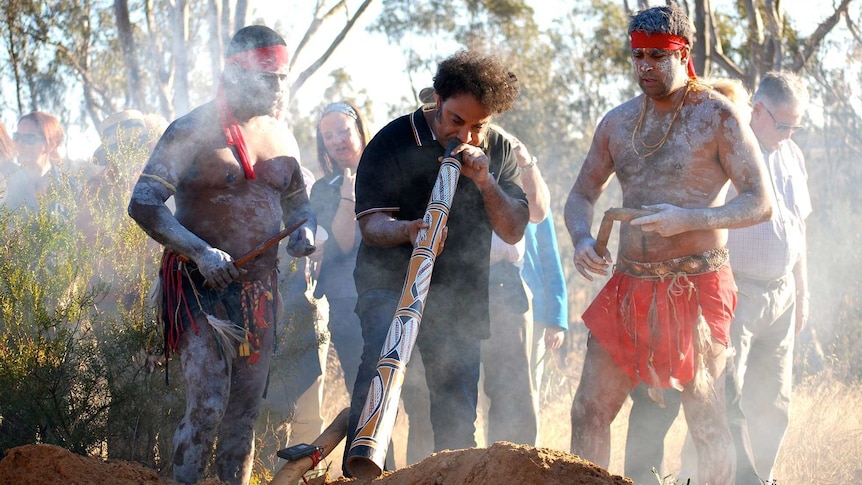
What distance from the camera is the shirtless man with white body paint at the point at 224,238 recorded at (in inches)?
154

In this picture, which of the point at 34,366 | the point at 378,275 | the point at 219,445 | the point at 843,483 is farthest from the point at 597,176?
the point at 843,483

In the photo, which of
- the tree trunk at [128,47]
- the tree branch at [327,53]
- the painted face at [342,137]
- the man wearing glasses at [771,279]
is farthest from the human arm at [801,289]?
the tree trunk at [128,47]

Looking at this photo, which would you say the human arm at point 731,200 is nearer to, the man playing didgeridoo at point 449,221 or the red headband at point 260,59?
the man playing didgeridoo at point 449,221

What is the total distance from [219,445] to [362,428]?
1.01m

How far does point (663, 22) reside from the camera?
3998 millimetres

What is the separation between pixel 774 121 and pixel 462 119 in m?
2.30

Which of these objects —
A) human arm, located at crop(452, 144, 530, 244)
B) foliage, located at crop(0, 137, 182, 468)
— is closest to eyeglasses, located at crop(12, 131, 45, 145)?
foliage, located at crop(0, 137, 182, 468)

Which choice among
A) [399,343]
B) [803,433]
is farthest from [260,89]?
[803,433]

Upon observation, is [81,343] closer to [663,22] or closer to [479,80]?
[479,80]

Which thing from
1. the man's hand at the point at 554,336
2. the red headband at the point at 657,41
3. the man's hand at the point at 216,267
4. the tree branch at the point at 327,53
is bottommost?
the man's hand at the point at 554,336

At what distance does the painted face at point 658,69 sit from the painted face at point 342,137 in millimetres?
2247

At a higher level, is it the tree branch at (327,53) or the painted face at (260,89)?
the tree branch at (327,53)

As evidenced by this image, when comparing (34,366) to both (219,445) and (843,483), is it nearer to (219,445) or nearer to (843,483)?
(219,445)

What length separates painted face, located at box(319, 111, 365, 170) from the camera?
582 centimetres
